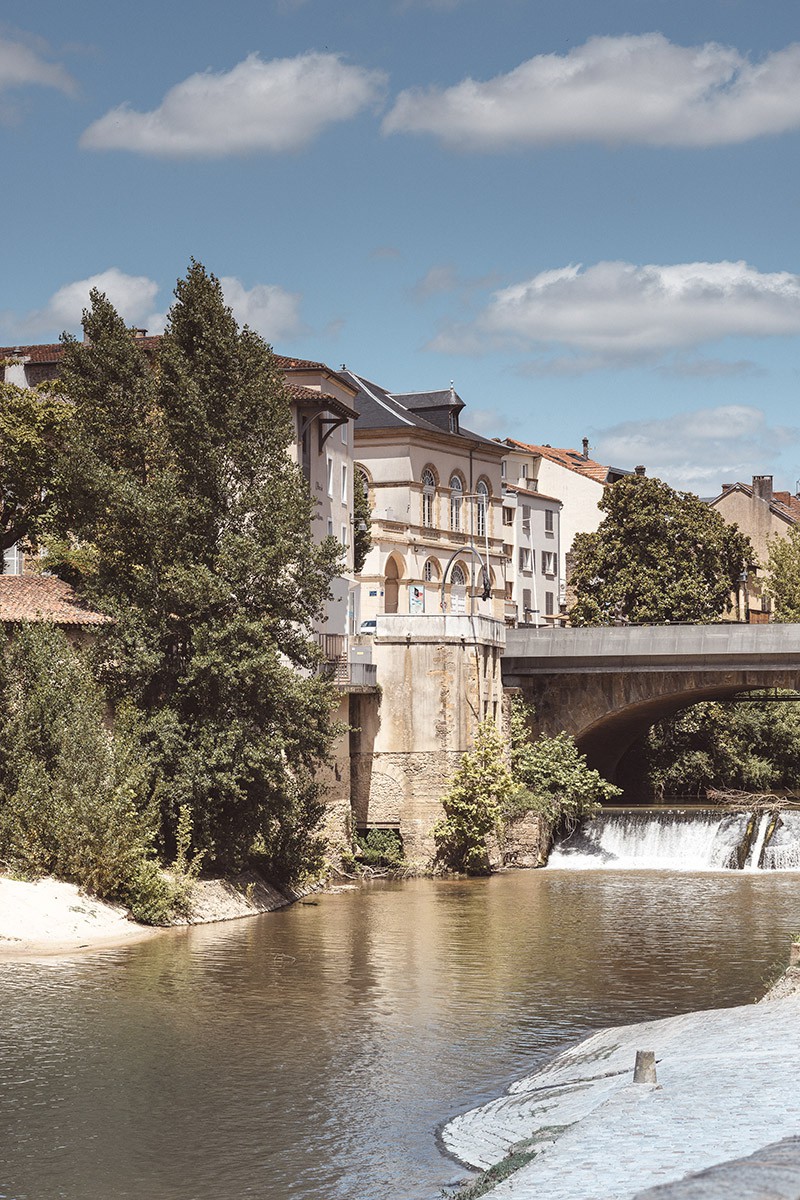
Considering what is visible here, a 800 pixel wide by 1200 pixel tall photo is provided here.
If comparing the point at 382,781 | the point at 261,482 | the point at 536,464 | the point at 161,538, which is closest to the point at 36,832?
the point at 161,538

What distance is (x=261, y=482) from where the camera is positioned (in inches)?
1292

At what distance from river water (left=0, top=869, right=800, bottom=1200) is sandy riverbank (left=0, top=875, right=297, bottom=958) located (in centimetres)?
74

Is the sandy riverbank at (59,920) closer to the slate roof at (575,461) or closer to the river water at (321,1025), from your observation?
the river water at (321,1025)

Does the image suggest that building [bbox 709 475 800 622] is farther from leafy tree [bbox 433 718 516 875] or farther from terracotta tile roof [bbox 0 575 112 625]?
terracotta tile roof [bbox 0 575 112 625]

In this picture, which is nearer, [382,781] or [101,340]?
[101,340]

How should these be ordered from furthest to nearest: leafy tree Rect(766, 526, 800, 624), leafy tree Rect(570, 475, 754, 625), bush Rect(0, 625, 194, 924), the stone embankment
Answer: leafy tree Rect(766, 526, 800, 624), leafy tree Rect(570, 475, 754, 625), bush Rect(0, 625, 194, 924), the stone embankment

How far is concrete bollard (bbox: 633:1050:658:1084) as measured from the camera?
1424cm

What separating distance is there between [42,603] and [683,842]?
64.1 feet

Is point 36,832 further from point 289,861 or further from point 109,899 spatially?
point 289,861

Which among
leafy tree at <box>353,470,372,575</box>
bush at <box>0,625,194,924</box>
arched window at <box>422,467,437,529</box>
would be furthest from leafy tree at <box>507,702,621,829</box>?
arched window at <box>422,467,437,529</box>

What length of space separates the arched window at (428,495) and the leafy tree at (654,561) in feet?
22.4

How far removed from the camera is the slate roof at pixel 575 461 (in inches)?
3669

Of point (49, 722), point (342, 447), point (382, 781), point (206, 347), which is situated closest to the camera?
point (49, 722)

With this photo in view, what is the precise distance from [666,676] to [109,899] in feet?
81.4
